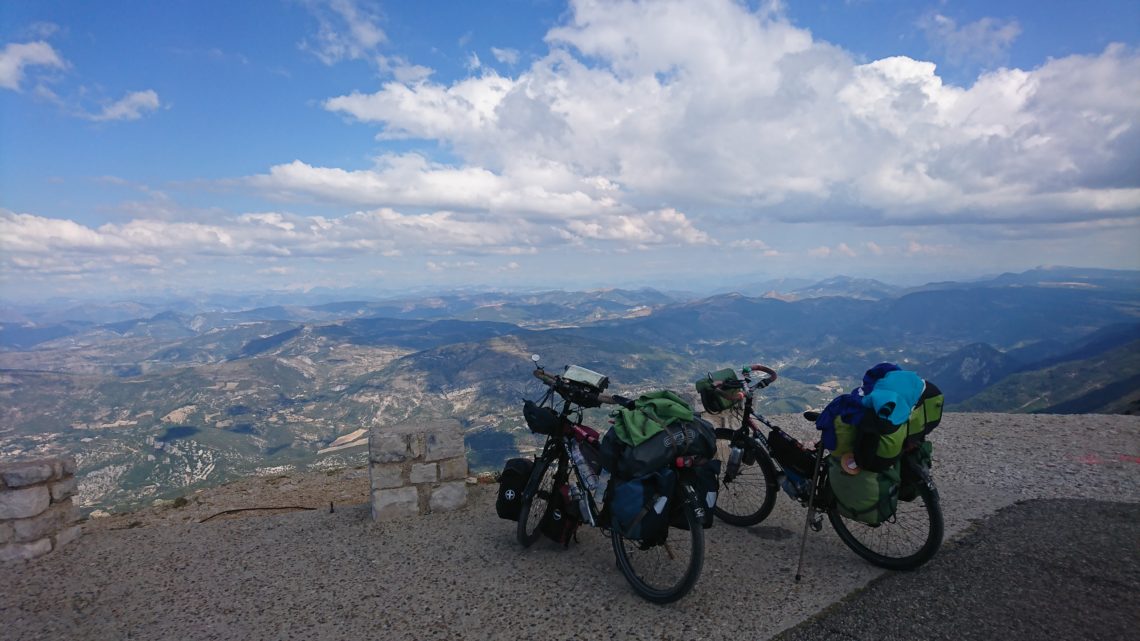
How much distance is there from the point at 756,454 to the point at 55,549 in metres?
8.03

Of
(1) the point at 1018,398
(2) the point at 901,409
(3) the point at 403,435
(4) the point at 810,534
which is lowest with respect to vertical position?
(1) the point at 1018,398

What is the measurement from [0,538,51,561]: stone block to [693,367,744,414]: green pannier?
7596mm

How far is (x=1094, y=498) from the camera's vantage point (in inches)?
255

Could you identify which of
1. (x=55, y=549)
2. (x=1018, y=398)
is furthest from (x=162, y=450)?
(x=1018, y=398)

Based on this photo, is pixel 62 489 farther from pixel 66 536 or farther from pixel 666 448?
pixel 666 448

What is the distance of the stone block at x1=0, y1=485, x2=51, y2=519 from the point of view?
18.6 ft

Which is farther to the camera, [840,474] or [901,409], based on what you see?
[840,474]

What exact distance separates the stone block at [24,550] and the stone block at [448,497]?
4.24 m

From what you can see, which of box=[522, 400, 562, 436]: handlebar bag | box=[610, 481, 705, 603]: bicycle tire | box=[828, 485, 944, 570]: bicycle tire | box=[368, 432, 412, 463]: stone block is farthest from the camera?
box=[368, 432, 412, 463]: stone block

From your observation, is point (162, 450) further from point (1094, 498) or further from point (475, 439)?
point (1094, 498)

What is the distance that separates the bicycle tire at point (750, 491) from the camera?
559 centimetres

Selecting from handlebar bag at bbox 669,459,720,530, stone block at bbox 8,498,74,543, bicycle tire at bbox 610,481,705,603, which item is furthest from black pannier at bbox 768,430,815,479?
stone block at bbox 8,498,74,543

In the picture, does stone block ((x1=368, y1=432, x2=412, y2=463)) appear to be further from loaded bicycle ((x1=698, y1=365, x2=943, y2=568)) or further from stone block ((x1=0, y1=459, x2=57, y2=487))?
loaded bicycle ((x1=698, y1=365, x2=943, y2=568))

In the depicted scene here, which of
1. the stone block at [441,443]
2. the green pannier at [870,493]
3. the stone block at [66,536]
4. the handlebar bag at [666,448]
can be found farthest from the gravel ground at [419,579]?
the handlebar bag at [666,448]
